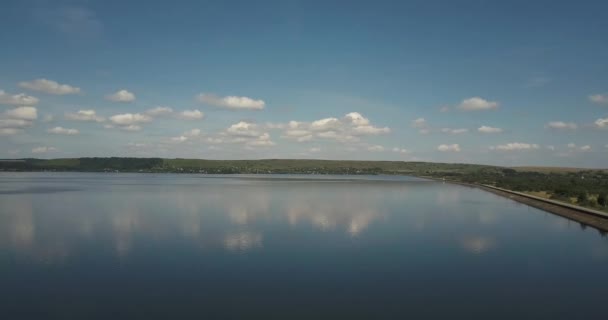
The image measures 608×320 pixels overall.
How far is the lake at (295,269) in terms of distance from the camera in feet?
36.3

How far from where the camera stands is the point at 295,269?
14891 mm

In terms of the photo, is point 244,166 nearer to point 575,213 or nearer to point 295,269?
point 575,213

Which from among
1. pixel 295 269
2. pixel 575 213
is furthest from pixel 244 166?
pixel 295 269

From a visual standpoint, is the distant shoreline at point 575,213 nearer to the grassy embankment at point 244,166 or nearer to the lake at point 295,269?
the lake at point 295,269

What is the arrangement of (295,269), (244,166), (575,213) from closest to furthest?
1. (295,269)
2. (575,213)
3. (244,166)

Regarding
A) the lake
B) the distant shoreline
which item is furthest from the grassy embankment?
the lake

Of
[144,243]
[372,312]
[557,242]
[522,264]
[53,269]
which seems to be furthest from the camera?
[557,242]

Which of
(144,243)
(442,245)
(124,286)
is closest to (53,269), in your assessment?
(124,286)

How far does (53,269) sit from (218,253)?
17.4ft

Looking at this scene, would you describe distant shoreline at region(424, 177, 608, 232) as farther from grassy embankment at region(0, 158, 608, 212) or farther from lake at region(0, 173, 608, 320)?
grassy embankment at region(0, 158, 608, 212)

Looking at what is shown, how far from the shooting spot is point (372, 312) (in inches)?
425

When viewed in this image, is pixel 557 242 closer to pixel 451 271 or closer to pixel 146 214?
A: pixel 451 271

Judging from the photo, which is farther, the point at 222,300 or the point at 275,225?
the point at 275,225

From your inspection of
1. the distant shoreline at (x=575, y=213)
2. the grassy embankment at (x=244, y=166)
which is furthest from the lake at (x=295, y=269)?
the grassy embankment at (x=244, y=166)
